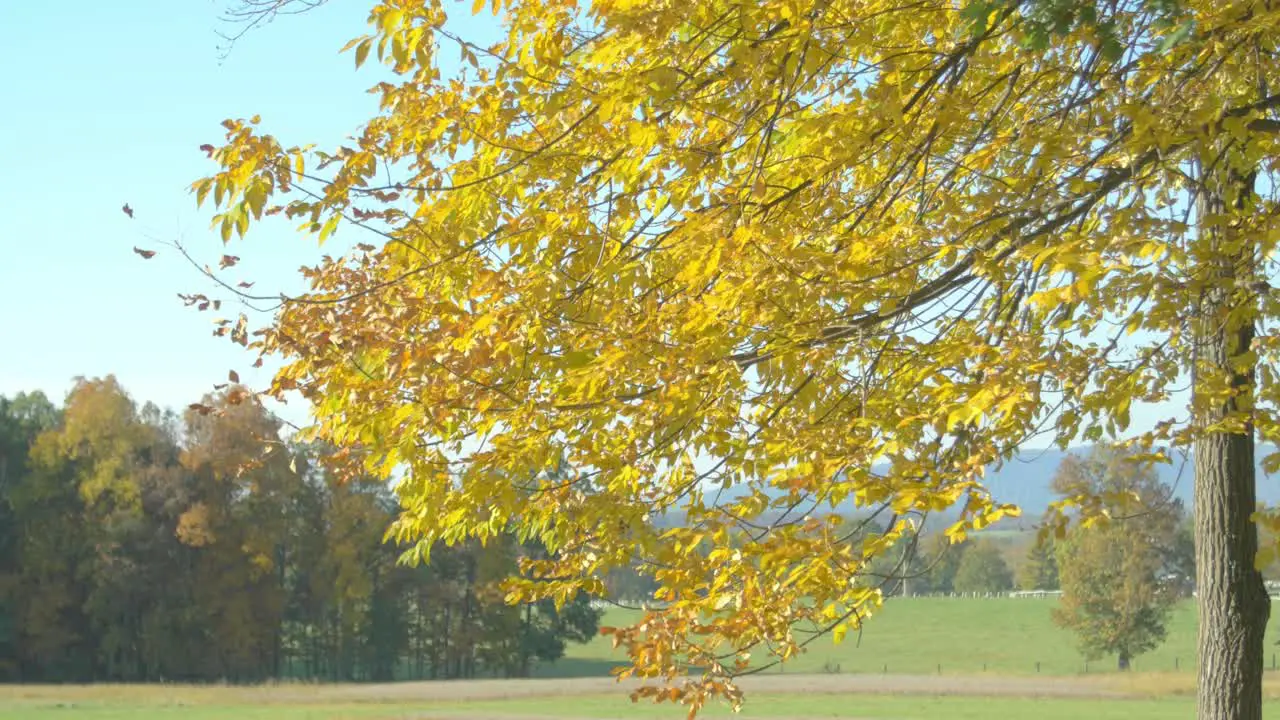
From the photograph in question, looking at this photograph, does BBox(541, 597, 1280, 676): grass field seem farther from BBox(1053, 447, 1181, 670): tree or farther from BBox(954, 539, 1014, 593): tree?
BBox(954, 539, 1014, 593): tree

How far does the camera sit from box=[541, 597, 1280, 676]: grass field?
66.1m

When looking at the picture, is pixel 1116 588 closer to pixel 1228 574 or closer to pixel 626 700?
pixel 626 700

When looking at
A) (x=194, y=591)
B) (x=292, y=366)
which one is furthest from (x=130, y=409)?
(x=292, y=366)

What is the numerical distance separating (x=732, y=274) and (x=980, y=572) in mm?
121479

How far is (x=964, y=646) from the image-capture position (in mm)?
74812

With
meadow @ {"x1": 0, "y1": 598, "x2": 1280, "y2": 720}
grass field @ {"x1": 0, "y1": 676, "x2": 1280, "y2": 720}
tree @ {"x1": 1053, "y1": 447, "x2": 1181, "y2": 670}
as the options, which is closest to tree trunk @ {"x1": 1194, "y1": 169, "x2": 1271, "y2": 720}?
meadow @ {"x1": 0, "y1": 598, "x2": 1280, "y2": 720}

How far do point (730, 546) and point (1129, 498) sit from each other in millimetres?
1984

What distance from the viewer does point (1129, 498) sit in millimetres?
6156

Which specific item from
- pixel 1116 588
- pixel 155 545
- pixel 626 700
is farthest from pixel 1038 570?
pixel 155 545

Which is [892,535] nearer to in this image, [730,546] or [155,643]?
[730,546]

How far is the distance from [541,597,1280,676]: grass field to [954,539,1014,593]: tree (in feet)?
78.7

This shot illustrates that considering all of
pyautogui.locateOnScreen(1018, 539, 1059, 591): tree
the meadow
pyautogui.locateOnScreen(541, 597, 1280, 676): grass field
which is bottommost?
pyautogui.locateOnScreen(541, 597, 1280, 676): grass field

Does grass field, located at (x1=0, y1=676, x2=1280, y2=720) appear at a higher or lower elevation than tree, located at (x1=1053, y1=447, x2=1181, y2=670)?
lower

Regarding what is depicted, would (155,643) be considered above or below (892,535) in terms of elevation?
below
